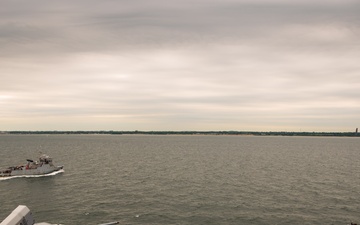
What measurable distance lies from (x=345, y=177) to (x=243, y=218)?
2563 inches

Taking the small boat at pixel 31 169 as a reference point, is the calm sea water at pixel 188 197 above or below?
below

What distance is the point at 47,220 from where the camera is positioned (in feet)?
179

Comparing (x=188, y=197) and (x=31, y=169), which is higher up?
(x=31, y=169)

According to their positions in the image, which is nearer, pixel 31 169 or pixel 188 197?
pixel 188 197

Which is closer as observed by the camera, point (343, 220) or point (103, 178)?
point (343, 220)

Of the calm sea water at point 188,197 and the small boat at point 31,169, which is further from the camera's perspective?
the small boat at point 31,169

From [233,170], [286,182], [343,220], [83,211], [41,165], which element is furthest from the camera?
[233,170]

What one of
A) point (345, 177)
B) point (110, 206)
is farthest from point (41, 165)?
point (345, 177)

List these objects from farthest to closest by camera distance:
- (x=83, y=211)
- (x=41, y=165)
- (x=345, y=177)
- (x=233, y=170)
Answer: (x=233, y=170) < (x=41, y=165) < (x=345, y=177) < (x=83, y=211)

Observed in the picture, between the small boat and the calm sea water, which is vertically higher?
the small boat

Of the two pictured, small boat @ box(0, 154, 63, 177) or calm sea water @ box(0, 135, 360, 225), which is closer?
calm sea water @ box(0, 135, 360, 225)

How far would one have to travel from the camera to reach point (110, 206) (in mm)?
62750

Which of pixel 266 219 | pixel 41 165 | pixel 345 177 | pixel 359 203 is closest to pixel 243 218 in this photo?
pixel 266 219

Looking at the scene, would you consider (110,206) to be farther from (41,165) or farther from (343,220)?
(41,165)
